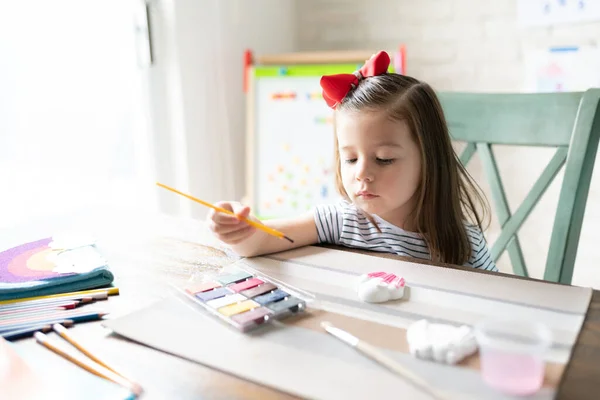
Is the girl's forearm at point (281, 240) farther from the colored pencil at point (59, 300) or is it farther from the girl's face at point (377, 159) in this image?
A: the colored pencil at point (59, 300)

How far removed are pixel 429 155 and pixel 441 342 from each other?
496mm

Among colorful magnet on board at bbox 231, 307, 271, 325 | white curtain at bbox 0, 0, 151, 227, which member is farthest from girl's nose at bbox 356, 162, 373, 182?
white curtain at bbox 0, 0, 151, 227

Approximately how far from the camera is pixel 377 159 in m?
1.06

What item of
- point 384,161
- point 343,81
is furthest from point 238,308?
point 343,81

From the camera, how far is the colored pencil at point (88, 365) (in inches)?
25.8

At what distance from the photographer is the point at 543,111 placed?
1.29m

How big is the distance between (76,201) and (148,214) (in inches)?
27.5

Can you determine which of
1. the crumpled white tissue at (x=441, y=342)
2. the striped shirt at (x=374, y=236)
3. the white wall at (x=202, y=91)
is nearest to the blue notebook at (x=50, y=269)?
the striped shirt at (x=374, y=236)

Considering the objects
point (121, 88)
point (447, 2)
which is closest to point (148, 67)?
point (121, 88)

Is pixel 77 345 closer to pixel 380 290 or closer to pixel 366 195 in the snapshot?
pixel 380 290

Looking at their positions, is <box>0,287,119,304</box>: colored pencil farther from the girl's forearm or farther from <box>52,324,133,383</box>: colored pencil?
the girl's forearm

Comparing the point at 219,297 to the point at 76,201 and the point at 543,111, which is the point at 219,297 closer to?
the point at 543,111

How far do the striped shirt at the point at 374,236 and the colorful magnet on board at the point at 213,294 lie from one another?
0.30m

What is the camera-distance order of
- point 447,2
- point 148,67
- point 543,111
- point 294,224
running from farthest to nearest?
1. point 447,2
2. point 148,67
3. point 543,111
4. point 294,224
